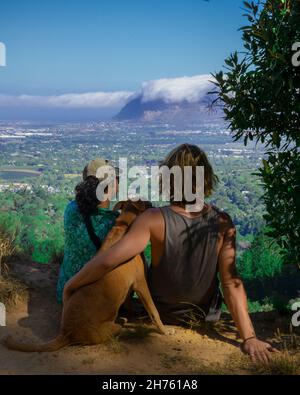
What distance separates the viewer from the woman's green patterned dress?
4.76m

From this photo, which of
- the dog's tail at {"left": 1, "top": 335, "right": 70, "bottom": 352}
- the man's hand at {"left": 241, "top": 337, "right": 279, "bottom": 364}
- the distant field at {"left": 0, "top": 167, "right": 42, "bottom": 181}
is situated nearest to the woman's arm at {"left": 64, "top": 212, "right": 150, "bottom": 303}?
A: the dog's tail at {"left": 1, "top": 335, "right": 70, "bottom": 352}

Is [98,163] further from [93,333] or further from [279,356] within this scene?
[279,356]

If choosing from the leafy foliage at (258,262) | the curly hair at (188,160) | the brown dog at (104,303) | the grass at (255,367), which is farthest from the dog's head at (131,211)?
the leafy foliage at (258,262)

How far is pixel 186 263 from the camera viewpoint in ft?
13.8

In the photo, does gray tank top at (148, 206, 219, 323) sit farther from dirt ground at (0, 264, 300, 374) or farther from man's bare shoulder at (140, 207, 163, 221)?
dirt ground at (0, 264, 300, 374)

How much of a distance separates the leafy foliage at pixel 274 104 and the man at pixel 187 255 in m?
0.54

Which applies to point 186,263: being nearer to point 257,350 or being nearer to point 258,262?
point 257,350

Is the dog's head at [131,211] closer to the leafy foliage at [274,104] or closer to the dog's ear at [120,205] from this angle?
the dog's ear at [120,205]

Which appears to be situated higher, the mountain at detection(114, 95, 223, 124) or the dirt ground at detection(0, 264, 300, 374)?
the mountain at detection(114, 95, 223, 124)

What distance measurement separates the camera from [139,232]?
395 centimetres

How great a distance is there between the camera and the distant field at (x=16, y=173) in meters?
55.0

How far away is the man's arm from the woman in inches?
44.6

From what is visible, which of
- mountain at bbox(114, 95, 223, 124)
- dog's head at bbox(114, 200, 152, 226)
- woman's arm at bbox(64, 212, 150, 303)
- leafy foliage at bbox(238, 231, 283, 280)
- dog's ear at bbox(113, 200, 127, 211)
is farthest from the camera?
mountain at bbox(114, 95, 223, 124)

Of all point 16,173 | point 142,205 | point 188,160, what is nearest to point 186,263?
point 142,205
